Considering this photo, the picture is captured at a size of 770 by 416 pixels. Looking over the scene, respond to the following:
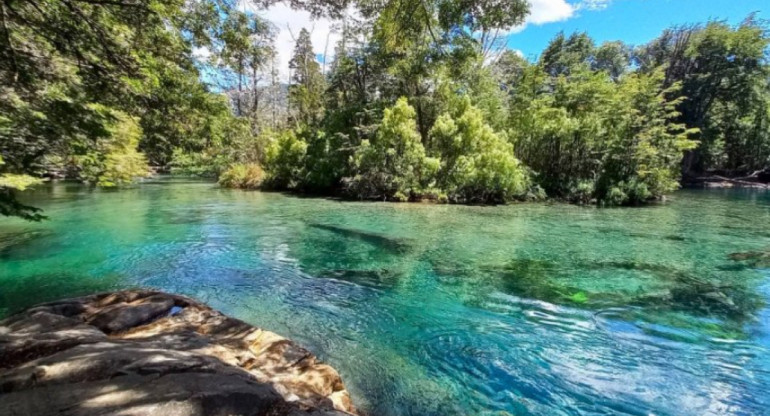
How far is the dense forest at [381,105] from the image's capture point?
495 centimetres

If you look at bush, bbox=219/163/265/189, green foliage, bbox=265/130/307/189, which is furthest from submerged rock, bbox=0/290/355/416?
bush, bbox=219/163/265/189

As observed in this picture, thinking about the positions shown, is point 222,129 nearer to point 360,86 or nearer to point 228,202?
point 228,202

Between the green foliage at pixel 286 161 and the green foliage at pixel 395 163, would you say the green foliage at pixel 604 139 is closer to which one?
the green foliage at pixel 395 163

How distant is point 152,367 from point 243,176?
93.2ft

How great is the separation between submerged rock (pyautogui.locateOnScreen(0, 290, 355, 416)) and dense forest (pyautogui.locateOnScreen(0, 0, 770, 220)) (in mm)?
2146

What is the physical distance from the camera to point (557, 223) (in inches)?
575

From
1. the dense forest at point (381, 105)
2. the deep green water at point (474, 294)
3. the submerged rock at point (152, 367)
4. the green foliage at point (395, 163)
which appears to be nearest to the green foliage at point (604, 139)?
the dense forest at point (381, 105)

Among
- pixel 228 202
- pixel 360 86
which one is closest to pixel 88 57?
pixel 228 202

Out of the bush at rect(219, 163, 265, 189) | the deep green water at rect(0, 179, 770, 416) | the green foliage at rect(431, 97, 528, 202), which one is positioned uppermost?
the green foliage at rect(431, 97, 528, 202)

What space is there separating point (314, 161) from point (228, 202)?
6693 millimetres

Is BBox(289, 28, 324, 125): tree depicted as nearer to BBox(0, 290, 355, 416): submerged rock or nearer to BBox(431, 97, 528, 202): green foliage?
BBox(431, 97, 528, 202): green foliage

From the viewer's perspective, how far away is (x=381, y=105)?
2480 centimetres

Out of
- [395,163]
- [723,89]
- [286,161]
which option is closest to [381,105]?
[395,163]

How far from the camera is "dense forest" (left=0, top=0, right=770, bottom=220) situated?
4953 millimetres
